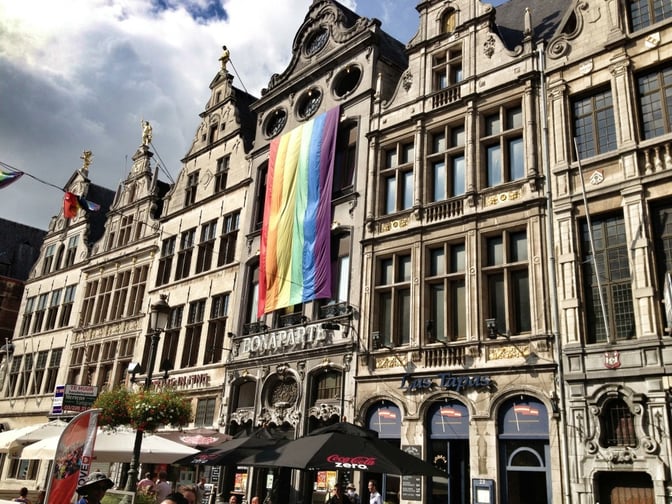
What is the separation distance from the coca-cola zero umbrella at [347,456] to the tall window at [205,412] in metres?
11.7

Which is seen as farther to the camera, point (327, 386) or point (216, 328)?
point (216, 328)

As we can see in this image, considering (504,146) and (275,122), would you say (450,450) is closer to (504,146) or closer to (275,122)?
(504,146)

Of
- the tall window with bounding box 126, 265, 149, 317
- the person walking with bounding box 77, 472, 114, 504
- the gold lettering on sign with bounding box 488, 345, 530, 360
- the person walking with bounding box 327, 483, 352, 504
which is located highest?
the tall window with bounding box 126, 265, 149, 317

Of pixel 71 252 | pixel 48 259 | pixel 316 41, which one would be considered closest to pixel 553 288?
pixel 316 41

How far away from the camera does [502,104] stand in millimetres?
18422

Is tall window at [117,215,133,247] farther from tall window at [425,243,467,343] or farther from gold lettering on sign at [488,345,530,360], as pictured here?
gold lettering on sign at [488,345,530,360]

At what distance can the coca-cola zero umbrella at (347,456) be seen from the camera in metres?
11.6

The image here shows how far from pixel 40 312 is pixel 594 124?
35928 mm

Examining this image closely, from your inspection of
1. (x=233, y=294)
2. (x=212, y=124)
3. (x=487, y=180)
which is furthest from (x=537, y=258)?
(x=212, y=124)

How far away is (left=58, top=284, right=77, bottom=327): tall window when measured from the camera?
123 ft

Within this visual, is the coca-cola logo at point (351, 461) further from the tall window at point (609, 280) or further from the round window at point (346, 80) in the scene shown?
the round window at point (346, 80)

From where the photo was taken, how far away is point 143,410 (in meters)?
15.8

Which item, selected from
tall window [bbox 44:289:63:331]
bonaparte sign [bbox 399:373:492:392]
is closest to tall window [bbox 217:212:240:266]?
bonaparte sign [bbox 399:373:492:392]

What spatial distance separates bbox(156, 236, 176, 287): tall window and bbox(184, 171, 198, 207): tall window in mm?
1985
